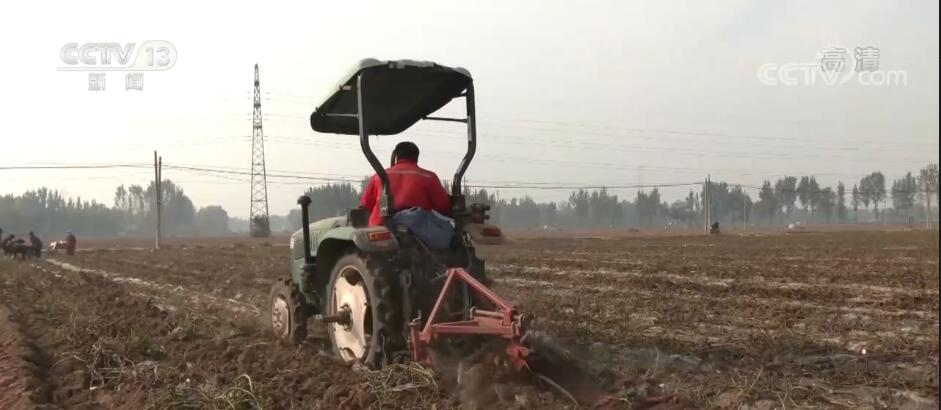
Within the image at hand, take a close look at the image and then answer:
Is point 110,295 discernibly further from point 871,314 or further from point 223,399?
point 871,314

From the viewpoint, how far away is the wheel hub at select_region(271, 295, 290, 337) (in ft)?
18.4

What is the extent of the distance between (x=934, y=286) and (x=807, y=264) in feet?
18.0

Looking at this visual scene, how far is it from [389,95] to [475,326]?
7.22 feet

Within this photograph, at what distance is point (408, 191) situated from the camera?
15.1 ft

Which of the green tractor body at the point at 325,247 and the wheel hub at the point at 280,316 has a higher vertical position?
the green tractor body at the point at 325,247

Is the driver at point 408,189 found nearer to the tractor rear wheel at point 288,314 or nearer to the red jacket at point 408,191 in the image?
the red jacket at point 408,191

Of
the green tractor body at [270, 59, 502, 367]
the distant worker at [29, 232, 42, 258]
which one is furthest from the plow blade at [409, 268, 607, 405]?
the distant worker at [29, 232, 42, 258]

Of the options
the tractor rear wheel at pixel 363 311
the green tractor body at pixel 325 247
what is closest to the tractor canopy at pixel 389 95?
the green tractor body at pixel 325 247

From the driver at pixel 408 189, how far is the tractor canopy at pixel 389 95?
33 cm

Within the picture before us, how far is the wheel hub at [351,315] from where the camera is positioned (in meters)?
4.45

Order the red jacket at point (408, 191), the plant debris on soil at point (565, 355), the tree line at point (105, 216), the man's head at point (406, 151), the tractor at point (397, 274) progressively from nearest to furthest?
the plant debris on soil at point (565, 355)
the tractor at point (397, 274)
the red jacket at point (408, 191)
the man's head at point (406, 151)
the tree line at point (105, 216)

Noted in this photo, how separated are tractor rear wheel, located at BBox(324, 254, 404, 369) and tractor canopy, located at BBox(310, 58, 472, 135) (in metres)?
0.98

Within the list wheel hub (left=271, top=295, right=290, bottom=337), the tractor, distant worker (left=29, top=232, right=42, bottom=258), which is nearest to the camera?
the tractor

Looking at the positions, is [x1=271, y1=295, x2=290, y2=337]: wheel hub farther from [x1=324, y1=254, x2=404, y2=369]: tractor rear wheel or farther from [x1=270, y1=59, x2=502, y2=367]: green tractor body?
[x1=324, y1=254, x2=404, y2=369]: tractor rear wheel
